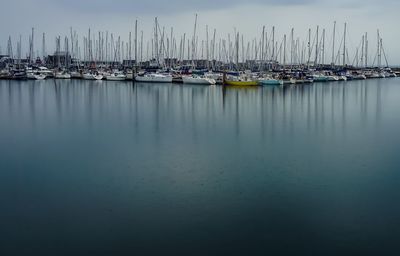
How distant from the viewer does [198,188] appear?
12836mm

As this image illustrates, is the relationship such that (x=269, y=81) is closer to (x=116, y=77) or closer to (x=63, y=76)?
(x=116, y=77)

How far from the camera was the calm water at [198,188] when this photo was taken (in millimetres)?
9469

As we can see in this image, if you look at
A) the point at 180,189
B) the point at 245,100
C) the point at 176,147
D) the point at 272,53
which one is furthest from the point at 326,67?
the point at 180,189

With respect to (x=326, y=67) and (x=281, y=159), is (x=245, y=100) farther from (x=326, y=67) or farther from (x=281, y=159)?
(x=326, y=67)

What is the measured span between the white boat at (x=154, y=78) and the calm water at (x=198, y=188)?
125 feet

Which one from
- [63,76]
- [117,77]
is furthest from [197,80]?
[63,76]

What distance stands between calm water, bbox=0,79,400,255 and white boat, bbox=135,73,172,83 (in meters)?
38.0

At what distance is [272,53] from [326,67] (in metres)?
15.1

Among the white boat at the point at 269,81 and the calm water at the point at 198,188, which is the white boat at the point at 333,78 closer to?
the white boat at the point at 269,81

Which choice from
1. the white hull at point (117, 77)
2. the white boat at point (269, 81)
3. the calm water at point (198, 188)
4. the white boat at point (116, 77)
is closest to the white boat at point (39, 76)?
the white boat at point (116, 77)

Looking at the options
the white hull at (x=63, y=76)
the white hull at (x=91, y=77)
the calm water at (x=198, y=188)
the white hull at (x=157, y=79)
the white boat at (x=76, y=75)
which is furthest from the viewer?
the white hull at (x=63, y=76)

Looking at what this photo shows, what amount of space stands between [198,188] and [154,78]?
5277 cm

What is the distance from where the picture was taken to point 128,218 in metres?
10.7

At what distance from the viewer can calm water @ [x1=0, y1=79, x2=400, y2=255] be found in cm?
947
